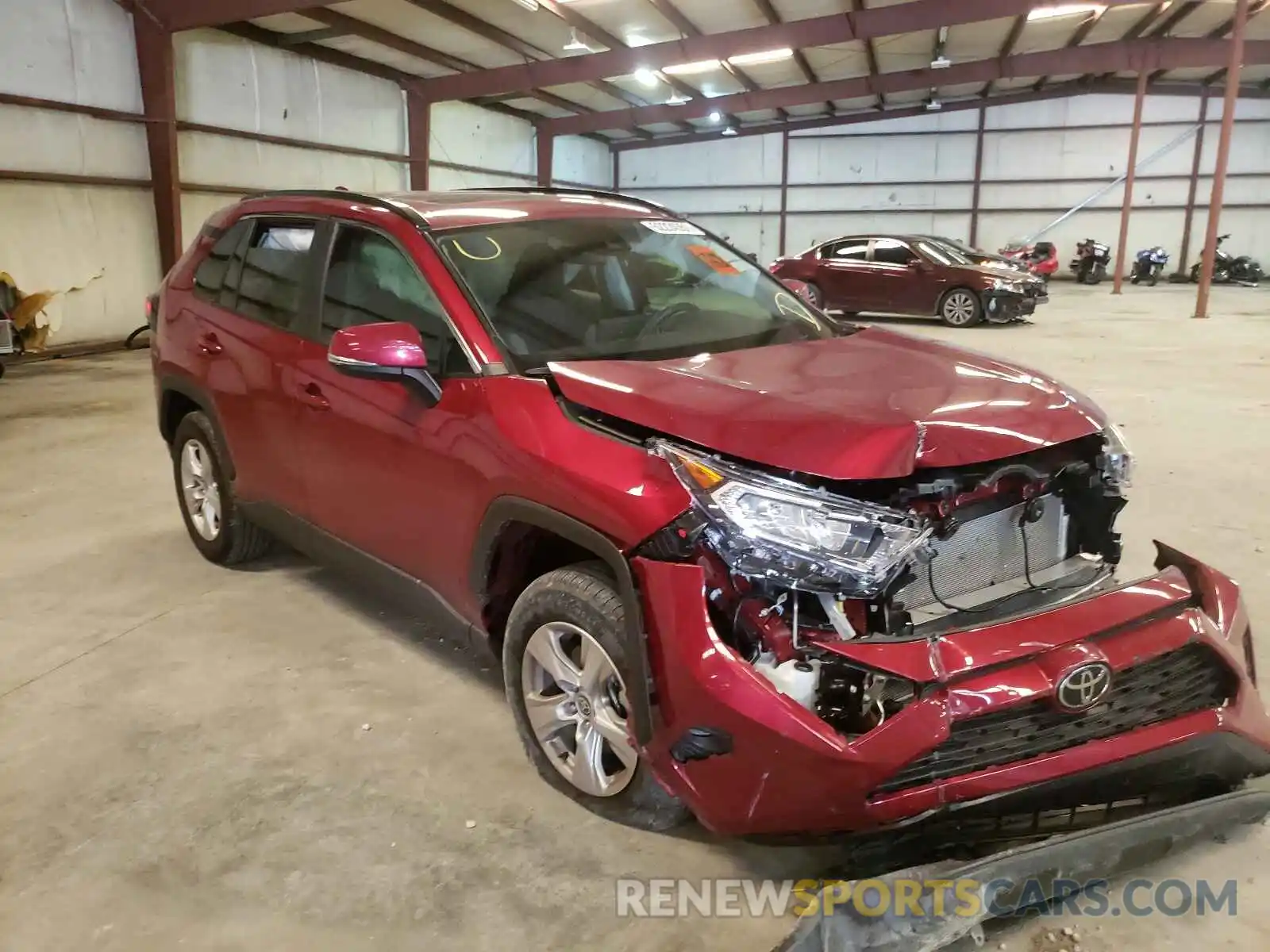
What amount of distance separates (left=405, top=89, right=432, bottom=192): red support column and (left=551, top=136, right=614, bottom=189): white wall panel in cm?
594

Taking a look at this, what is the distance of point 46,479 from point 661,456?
4.99 m

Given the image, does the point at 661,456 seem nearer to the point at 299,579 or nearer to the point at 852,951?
the point at 852,951

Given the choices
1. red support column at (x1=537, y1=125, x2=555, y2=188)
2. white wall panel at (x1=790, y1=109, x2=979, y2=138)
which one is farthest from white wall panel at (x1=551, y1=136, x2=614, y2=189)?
white wall panel at (x1=790, y1=109, x2=979, y2=138)

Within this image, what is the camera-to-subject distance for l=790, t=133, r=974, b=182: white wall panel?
933 inches

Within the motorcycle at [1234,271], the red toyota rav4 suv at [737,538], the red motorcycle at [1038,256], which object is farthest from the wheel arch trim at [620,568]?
the motorcycle at [1234,271]

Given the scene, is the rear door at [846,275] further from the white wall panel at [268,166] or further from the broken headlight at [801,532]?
the broken headlight at [801,532]

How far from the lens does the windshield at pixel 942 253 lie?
517 inches

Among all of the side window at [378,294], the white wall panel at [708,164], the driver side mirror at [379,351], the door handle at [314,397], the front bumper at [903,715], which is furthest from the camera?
the white wall panel at [708,164]

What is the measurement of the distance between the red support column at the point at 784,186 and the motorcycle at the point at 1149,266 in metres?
8.47

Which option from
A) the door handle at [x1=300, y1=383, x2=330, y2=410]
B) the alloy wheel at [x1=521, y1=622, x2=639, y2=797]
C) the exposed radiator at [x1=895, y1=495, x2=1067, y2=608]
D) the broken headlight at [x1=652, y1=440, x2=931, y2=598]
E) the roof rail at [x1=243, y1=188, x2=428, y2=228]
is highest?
the roof rail at [x1=243, y1=188, x2=428, y2=228]

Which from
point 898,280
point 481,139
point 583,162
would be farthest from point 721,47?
point 583,162

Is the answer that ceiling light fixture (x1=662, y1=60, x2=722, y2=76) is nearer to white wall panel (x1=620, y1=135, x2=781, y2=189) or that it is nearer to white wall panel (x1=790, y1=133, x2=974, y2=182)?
white wall panel (x1=620, y1=135, x2=781, y2=189)

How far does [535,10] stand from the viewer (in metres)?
13.0

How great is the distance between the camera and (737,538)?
187cm
